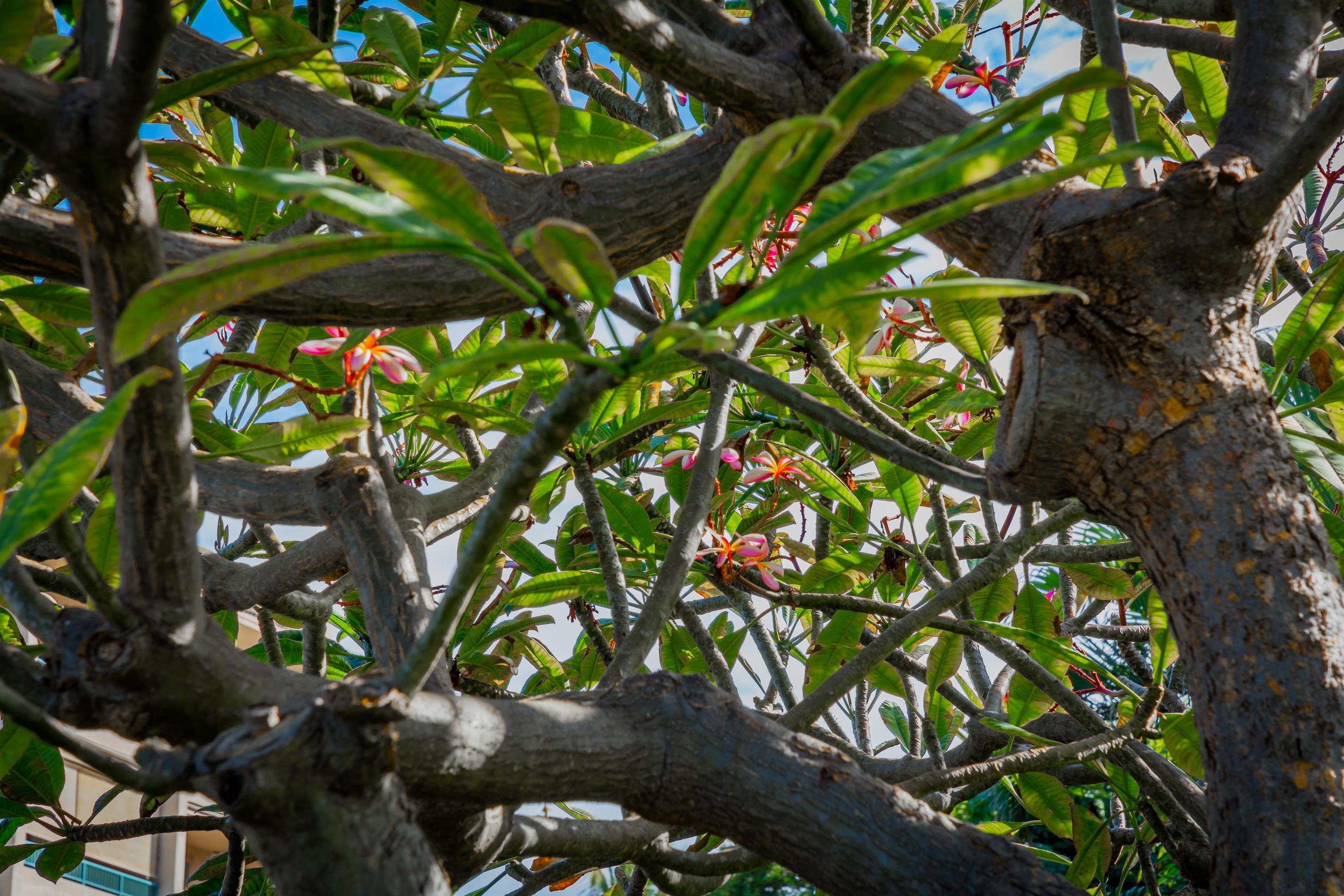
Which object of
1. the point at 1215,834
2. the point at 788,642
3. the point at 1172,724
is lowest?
the point at 1215,834

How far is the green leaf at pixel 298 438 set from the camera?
33.9 inches

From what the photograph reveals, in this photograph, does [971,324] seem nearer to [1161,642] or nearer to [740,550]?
[1161,642]

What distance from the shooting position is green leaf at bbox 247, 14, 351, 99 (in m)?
1.04

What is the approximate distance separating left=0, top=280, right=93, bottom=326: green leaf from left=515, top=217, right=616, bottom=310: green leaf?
0.68 metres

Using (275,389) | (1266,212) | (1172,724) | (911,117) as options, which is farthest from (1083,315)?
(275,389)

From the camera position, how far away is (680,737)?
728 mm

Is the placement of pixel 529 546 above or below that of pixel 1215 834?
above

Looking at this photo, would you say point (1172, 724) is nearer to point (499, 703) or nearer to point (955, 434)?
point (499, 703)

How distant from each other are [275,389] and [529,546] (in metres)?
0.54

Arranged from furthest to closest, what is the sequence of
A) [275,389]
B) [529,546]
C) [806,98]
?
[529,546] < [275,389] < [806,98]

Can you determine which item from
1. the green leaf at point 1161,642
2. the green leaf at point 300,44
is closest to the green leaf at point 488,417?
the green leaf at point 300,44

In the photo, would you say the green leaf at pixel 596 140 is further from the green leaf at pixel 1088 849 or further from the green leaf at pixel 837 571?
the green leaf at pixel 1088 849

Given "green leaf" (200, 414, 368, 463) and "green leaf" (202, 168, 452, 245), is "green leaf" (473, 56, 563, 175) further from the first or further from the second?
"green leaf" (202, 168, 452, 245)

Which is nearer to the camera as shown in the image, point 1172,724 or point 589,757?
point 589,757
